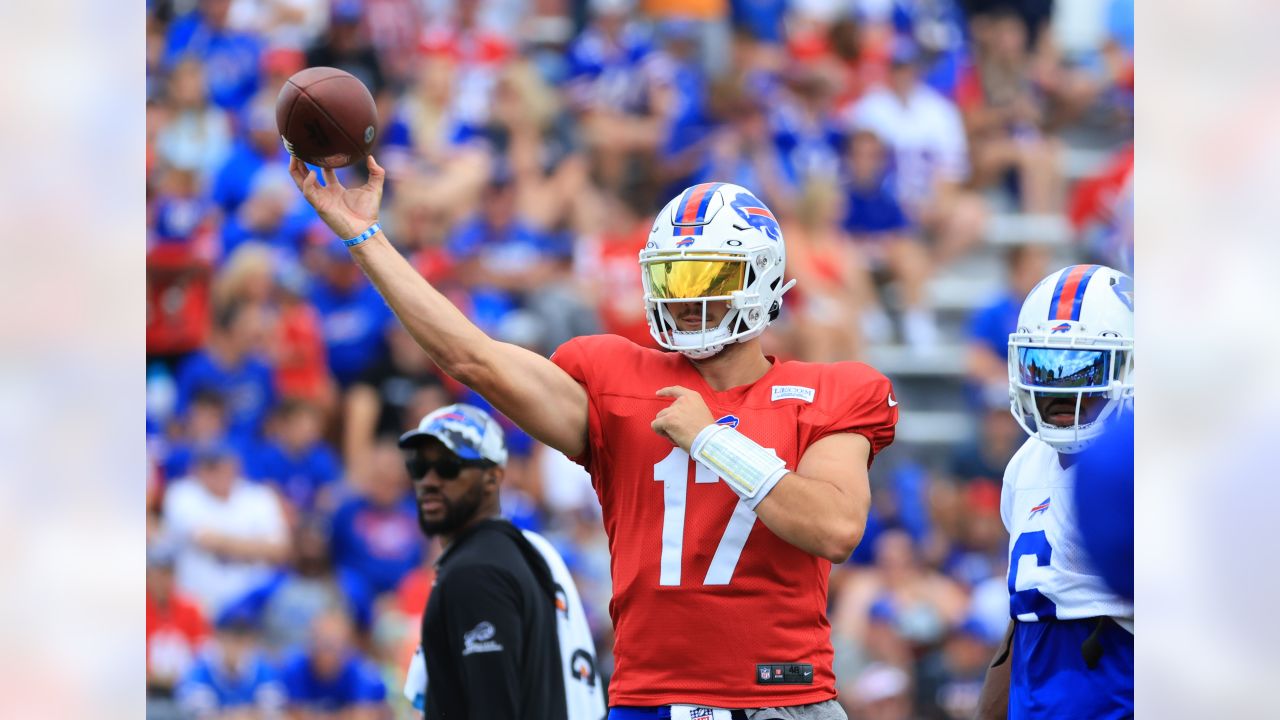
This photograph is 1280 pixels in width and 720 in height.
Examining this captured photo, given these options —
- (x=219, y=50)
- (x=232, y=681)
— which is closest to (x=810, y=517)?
(x=232, y=681)

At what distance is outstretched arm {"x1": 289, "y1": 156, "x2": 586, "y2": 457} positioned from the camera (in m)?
3.63

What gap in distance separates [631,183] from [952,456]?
9.66 ft

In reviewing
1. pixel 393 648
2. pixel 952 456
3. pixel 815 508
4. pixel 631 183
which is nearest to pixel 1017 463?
pixel 815 508

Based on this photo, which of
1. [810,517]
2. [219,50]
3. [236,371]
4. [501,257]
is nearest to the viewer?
[810,517]

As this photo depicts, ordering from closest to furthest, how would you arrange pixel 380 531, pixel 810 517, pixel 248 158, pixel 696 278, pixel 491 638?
pixel 810 517 < pixel 696 278 < pixel 491 638 < pixel 380 531 < pixel 248 158

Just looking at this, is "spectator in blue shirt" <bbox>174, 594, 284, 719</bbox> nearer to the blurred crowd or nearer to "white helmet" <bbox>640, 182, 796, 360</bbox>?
the blurred crowd

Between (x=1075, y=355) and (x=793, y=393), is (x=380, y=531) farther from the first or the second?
(x=1075, y=355)

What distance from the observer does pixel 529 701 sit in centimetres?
492

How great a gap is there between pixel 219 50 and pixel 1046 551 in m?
8.81

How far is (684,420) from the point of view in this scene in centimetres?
369

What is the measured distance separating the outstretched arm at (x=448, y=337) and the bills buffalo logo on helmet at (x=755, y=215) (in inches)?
24.8

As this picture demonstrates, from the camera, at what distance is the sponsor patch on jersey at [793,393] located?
3.94 meters

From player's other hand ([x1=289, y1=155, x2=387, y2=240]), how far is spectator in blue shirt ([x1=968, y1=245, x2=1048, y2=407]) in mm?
7396
